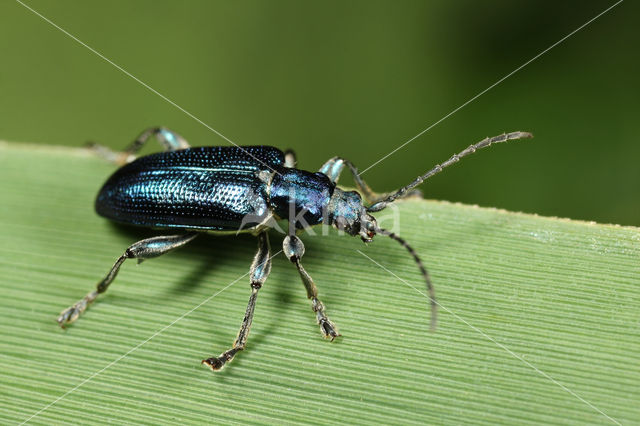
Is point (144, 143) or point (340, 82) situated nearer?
point (144, 143)

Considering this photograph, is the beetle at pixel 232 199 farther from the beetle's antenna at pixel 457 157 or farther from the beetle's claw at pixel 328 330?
the beetle's claw at pixel 328 330

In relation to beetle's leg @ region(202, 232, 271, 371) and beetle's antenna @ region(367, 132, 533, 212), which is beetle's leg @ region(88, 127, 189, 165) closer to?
beetle's leg @ region(202, 232, 271, 371)

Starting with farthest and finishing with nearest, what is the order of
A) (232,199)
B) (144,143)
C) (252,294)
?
(144,143) < (232,199) < (252,294)

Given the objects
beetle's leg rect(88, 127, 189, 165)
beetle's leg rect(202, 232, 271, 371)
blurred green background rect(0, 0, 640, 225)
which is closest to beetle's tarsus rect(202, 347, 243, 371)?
beetle's leg rect(202, 232, 271, 371)

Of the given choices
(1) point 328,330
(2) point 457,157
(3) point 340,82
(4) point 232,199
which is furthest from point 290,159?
(1) point 328,330

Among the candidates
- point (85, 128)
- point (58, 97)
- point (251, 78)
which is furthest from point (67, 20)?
point (251, 78)

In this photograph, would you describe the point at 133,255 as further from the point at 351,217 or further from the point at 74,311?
the point at 351,217
